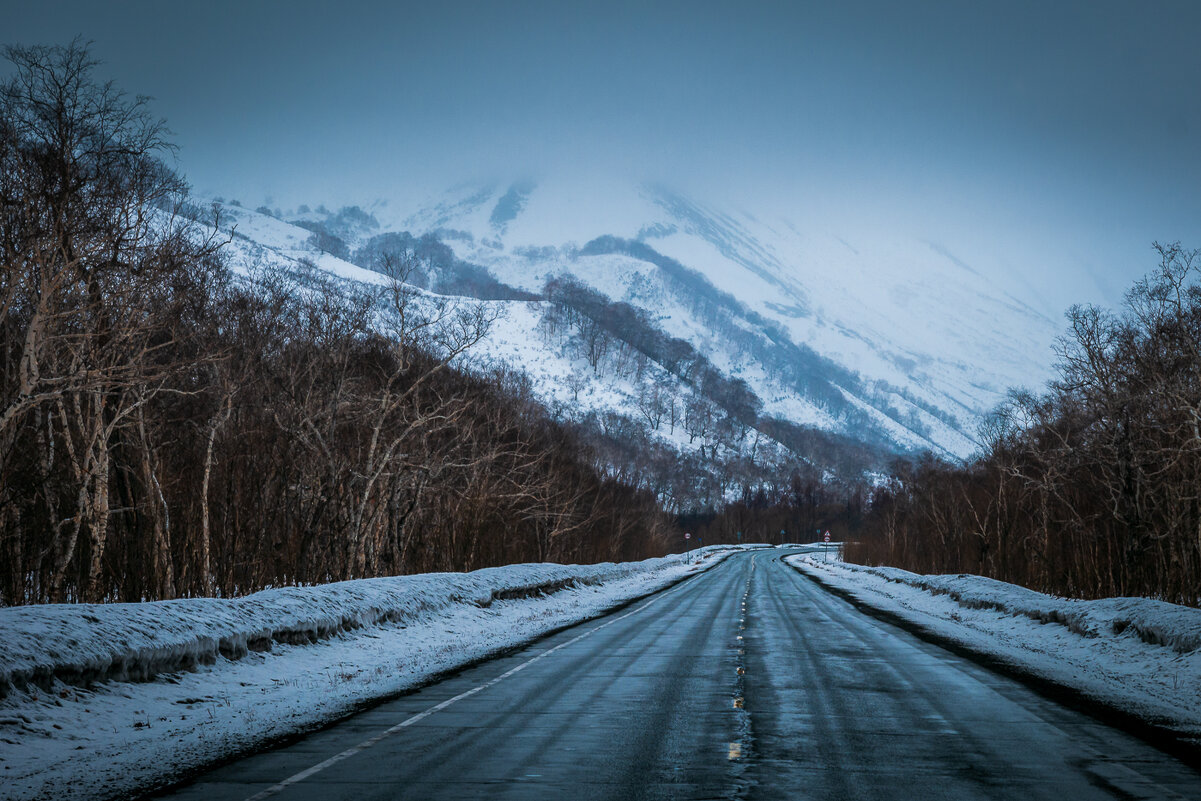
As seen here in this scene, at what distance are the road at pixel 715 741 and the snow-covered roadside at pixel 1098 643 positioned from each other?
114cm

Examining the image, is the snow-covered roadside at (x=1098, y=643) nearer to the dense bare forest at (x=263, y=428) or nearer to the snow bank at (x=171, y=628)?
the dense bare forest at (x=263, y=428)

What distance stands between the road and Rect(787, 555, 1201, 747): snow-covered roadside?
114cm

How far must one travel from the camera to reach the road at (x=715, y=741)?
7.38 meters

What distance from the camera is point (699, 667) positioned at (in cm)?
1548

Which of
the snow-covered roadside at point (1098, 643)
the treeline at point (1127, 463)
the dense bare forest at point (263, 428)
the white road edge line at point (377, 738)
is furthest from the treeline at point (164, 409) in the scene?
the treeline at point (1127, 463)

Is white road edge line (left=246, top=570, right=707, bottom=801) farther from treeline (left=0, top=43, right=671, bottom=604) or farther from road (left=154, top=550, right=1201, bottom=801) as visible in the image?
treeline (left=0, top=43, right=671, bottom=604)

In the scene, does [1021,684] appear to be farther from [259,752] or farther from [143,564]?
[143,564]

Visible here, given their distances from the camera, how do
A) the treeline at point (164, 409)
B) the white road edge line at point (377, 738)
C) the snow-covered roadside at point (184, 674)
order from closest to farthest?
the white road edge line at point (377, 738), the snow-covered roadside at point (184, 674), the treeline at point (164, 409)

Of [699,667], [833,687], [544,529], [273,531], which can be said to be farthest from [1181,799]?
[544,529]

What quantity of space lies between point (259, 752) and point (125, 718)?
2177 mm

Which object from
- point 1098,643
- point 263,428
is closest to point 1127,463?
point 1098,643

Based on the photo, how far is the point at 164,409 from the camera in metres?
28.2

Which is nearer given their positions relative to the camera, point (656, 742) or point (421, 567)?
point (656, 742)

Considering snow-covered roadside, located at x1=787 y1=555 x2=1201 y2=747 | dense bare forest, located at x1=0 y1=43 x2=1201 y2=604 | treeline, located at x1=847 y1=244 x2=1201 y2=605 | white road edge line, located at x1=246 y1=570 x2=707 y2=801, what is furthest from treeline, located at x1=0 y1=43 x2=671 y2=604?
treeline, located at x1=847 y1=244 x2=1201 y2=605
